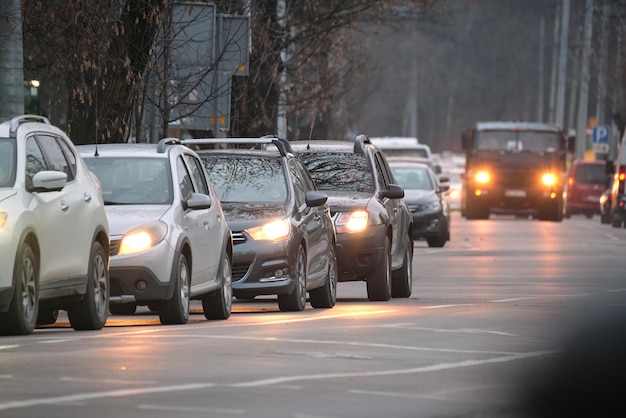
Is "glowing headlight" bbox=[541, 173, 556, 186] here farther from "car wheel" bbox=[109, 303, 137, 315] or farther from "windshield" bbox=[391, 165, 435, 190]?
"car wheel" bbox=[109, 303, 137, 315]

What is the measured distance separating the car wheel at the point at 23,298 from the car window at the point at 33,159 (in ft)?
2.10

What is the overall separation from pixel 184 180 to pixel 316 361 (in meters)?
4.65

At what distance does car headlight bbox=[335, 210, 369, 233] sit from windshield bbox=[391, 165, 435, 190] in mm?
16190

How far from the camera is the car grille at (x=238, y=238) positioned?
17.4 meters

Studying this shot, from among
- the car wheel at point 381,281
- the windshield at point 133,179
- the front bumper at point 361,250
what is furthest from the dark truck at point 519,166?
the windshield at point 133,179

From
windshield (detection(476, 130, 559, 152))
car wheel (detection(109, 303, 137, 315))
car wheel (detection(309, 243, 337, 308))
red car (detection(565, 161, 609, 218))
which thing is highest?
car wheel (detection(309, 243, 337, 308))

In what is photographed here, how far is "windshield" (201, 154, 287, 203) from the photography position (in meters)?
18.0

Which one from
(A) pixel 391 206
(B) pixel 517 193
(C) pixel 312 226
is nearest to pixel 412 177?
(B) pixel 517 193

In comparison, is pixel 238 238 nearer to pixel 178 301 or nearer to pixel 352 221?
pixel 178 301

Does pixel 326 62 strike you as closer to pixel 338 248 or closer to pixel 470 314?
pixel 338 248

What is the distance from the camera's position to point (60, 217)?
44.6 ft

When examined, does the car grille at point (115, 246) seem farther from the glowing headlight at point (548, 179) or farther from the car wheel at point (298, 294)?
the glowing headlight at point (548, 179)

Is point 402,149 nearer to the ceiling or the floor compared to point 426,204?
nearer to the floor

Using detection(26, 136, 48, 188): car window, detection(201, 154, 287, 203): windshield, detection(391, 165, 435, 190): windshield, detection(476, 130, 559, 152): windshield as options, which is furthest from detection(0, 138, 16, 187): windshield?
detection(476, 130, 559, 152): windshield
